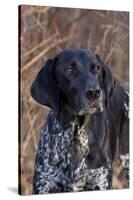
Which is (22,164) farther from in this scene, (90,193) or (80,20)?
(80,20)

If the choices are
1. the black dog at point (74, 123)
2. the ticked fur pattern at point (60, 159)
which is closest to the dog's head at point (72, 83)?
the black dog at point (74, 123)

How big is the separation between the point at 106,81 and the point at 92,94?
0.28m

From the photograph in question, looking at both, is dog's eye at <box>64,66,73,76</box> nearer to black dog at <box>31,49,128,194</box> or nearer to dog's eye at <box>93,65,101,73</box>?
black dog at <box>31,49,128,194</box>

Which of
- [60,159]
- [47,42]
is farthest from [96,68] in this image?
[60,159]

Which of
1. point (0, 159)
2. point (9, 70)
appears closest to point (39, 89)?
point (9, 70)

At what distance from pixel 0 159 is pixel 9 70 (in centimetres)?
67

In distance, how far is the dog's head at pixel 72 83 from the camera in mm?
5312

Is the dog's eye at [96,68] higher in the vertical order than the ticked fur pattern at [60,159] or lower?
higher

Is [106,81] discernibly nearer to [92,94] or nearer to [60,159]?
[92,94]

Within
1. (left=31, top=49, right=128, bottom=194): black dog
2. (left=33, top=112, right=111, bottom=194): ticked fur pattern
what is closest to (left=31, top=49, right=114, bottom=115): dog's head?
(left=31, top=49, right=128, bottom=194): black dog

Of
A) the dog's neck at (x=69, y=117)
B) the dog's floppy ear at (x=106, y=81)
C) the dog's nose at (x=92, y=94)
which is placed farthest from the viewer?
the dog's floppy ear at (x=106, y=81)

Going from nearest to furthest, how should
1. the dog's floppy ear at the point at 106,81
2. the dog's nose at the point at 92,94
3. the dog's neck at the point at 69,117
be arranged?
the dog's nose at the point at 92,94 < the dog's neck at the point at 69,117 < the dog's floppy ear at the point at 106,81

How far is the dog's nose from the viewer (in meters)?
5.30

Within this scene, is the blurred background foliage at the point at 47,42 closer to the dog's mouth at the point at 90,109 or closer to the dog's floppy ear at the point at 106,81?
the dog's floppy ear at the point at 106,81
